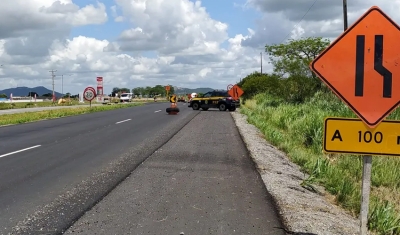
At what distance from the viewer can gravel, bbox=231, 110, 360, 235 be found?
6.51 m

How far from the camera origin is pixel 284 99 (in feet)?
133

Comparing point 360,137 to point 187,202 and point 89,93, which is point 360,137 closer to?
point 187,202

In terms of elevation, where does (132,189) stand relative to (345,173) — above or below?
above

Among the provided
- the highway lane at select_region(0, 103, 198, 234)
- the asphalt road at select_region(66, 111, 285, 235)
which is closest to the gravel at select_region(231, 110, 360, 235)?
the asphalt road at select_region(66, 111, 285, 235)

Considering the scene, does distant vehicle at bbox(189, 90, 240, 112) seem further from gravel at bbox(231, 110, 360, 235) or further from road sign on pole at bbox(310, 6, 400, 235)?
road sign on pole at bbox(310, 6, 400, 235)

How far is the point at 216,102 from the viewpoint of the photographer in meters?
42.3

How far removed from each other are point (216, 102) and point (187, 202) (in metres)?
34.7

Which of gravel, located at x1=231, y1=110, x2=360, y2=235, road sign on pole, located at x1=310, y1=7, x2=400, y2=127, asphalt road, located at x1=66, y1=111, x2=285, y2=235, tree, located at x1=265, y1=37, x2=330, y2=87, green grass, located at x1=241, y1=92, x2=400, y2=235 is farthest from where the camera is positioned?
tree, located at x1=265, y1=37, x2=330, y2=87

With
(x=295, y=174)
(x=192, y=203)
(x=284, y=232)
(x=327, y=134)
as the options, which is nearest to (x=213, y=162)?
(x=295, y=174)

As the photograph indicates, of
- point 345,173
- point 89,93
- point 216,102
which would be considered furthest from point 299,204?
point 89,93

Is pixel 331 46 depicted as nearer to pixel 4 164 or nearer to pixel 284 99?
pixel 4 164

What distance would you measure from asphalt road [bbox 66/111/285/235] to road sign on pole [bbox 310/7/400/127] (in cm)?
196

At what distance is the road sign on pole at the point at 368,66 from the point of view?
5.16 m

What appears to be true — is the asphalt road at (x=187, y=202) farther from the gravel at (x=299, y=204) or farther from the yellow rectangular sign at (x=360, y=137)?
the yellow rectangular sign at (x=360, y=137)
